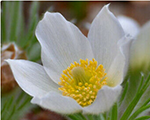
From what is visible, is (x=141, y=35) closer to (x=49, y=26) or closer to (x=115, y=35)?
(x=115, y=35)

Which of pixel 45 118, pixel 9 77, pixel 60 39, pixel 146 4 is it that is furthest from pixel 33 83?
pixel 146 4

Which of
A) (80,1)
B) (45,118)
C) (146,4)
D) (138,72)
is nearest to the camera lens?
(138,72)

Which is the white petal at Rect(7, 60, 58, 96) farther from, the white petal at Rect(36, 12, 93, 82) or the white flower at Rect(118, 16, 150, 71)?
the white flower at Rect(118, 16, 150, 71)

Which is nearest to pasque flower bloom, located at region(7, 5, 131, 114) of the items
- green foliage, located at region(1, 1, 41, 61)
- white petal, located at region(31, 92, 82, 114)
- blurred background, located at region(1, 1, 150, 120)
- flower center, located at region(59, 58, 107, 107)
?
flower center, located at region(59, 58, 107, 107)

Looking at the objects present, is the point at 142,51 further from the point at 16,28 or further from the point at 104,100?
the point at 16,28

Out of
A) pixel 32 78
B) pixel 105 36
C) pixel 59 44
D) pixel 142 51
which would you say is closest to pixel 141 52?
pixel 142 51
